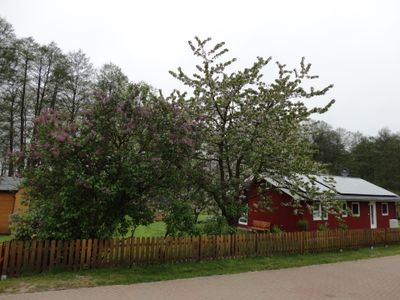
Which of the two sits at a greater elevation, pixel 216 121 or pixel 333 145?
pixel 333 145

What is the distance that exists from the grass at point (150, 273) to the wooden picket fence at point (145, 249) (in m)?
0.25

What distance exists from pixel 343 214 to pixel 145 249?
13.5m

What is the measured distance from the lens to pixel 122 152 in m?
9.48

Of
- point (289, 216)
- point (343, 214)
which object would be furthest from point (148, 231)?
point (343, 214)

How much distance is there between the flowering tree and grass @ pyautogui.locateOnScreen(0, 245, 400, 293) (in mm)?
1263

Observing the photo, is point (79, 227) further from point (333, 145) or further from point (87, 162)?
point (333, 145)

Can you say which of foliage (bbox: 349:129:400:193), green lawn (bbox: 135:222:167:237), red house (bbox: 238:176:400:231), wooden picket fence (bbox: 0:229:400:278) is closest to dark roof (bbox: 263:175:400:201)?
red house (bbox: 238:176:400:231)

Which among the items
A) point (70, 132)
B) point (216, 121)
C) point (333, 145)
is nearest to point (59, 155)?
point (70, 132)

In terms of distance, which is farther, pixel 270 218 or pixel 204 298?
pixel 270 218

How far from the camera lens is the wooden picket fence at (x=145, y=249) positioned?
8398 mm

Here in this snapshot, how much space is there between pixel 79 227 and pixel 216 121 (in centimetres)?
658

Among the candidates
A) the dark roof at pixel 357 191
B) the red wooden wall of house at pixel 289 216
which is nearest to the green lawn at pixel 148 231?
the red wooden wall of house at pixel 289 216

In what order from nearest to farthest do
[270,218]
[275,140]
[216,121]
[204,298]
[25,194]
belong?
[204,298] → [25,194] → [275,140] → [216,121] → [270,218]

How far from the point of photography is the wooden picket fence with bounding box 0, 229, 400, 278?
8.40 m
